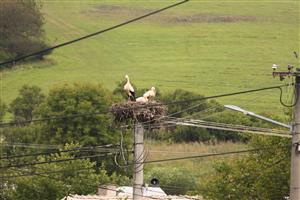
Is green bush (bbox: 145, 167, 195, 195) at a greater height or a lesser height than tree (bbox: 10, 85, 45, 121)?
lesser

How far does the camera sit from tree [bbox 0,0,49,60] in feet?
448

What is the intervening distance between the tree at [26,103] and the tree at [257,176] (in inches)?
1977

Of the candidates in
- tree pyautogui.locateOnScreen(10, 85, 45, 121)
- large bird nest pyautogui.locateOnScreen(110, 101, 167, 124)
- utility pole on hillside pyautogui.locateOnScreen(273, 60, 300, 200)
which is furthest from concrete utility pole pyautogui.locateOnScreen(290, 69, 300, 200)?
tree pyautogui.locateOnScreen(10, 85, 45, 121)

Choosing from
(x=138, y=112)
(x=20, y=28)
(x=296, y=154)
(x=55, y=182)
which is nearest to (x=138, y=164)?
(x=138, y=112)

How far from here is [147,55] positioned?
129m

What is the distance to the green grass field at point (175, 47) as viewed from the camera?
115 meters

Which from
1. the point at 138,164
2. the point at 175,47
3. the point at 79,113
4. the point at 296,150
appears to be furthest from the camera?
the point at 175,47

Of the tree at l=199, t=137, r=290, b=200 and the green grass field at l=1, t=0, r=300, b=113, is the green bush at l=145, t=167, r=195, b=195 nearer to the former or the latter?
the tree at l=199, t=137, r=290, b=200

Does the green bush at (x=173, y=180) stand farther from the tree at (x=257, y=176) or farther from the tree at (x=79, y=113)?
the tree at (x=257, y=176)

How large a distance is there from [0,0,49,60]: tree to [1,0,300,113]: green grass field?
1747 millimetres

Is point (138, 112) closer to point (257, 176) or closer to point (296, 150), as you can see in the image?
point (296, 150)

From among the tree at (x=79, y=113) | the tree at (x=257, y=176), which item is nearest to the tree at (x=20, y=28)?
the tree at (x=79, y=113)

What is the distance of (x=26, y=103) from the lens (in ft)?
352

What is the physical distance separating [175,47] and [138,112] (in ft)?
319
